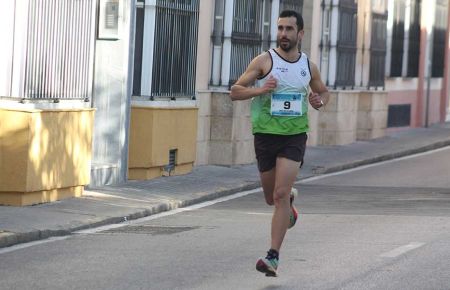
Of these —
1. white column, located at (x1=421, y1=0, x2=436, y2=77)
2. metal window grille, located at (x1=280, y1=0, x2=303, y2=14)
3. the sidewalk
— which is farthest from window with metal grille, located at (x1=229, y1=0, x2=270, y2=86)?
white column, located at (x1=421, y1=0, x2=436, y2=77)

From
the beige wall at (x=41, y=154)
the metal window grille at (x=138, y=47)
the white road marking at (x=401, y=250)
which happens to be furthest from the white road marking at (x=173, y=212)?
the white road marking at (x=401, y=250)

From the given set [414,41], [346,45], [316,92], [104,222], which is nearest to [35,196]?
[104,222]

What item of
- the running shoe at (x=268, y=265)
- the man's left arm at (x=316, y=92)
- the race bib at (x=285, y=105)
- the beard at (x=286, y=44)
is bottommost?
the running shoe at (x=268, y=265)

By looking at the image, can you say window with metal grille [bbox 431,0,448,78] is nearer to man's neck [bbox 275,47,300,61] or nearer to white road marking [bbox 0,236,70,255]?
white road marking [bbox 0,236,70,255]

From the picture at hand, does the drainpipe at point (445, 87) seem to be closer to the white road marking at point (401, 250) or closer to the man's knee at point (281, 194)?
the white road marking at point (401, 250)

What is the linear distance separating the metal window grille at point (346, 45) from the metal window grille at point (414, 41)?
655cm

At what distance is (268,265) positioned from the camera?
36.0ft

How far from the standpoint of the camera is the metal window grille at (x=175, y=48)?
71.1ft

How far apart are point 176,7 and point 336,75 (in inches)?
420

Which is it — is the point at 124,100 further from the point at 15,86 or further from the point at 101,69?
the point at 15,86

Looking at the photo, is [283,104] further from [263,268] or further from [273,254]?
[263,268]

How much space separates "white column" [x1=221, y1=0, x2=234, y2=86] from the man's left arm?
1302cm

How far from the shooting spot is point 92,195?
18.6m

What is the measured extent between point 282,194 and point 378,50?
24.3 meters
